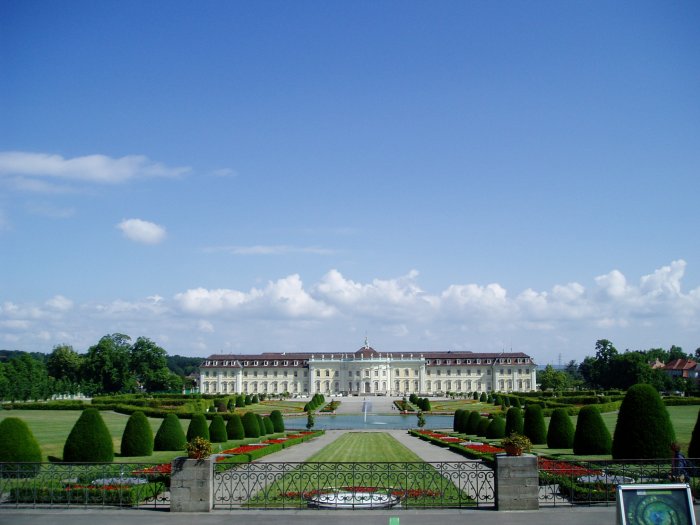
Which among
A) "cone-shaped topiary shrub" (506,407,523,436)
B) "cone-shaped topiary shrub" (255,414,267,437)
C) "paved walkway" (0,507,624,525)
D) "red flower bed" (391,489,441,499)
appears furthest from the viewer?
"cone-shaped topiary shrub" (255,414,267,437)

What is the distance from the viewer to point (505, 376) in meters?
137

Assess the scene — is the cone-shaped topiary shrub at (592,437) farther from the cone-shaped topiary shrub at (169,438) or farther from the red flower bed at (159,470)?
the cone-shaped topiary shrub at (169,438)

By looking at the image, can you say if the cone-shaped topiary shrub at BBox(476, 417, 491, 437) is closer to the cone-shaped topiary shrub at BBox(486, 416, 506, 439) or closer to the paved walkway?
the cone-shaped topiary shrub at BBox(486, 416, 506, 439)

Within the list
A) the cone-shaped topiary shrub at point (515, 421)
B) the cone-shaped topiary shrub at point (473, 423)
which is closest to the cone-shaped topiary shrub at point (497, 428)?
the cone-shaped topiary shrub at point (515, 421)

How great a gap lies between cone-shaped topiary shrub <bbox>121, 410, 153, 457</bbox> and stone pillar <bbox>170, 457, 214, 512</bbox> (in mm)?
13096

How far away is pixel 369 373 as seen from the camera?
446 feet

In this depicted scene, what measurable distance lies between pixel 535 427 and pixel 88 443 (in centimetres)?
2018

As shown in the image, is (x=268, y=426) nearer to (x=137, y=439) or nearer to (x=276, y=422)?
(x=276, y=422)

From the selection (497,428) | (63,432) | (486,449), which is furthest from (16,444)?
(497,428)

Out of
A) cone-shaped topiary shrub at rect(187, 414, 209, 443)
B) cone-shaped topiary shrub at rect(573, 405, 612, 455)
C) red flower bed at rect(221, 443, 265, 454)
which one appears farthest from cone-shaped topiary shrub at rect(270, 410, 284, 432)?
cone-shaped topiary shrub at rect(573, 405, 612, 455)

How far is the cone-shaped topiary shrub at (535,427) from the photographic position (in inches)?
1297

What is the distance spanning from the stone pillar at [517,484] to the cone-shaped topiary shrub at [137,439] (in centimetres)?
1682

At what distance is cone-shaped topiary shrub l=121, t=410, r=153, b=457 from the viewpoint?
89.0 feet

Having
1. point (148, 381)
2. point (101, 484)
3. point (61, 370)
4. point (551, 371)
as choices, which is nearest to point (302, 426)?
point (101, 484)
